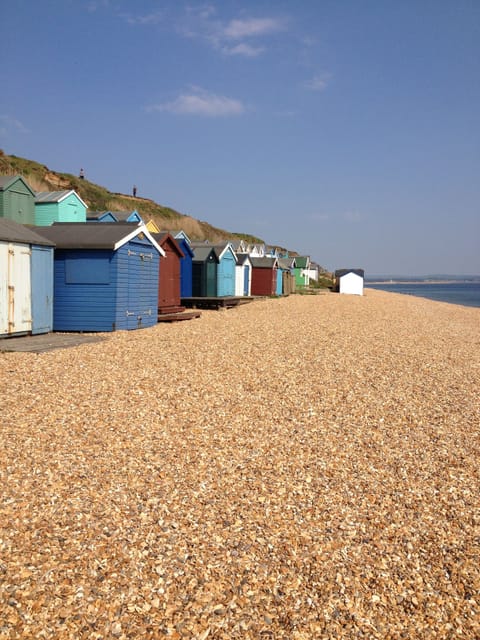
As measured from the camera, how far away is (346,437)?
7.11m

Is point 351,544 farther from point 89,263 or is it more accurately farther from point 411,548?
point 89,263

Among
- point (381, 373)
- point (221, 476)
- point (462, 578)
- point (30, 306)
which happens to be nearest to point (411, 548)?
point (462, 578)

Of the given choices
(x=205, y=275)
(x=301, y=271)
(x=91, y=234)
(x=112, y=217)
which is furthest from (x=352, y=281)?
(x=91, y=234)

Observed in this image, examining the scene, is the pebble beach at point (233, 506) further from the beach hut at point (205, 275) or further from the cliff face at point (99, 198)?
the cliff face at point (99, 198)

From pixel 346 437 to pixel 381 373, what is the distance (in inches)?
187

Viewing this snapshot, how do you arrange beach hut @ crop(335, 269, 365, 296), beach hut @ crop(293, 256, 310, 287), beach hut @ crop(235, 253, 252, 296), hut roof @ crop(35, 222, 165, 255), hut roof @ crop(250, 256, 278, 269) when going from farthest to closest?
beach hut @ crop(293, 256, 310, 287)
beach hut @ crop(335, 269, 365, 296)
hut roof @ crop(250, 256, 278, 269)
beach hut @ crop(235, 253, 252, 296)
hut roof @ crop(35, 222, 165, 255)

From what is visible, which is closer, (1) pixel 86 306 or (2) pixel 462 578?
(2) pixel 462 578

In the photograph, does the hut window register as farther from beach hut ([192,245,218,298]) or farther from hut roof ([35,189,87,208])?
beach hut ([192,245,218,298])

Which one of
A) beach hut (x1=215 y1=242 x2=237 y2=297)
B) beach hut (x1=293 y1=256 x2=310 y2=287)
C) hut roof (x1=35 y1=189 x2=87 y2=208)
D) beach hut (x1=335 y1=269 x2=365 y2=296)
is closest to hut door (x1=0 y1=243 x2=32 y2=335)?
hut roof (x1=35 y1=189 x2=87 y2=208)

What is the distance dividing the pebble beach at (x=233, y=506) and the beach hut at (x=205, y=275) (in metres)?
20.5

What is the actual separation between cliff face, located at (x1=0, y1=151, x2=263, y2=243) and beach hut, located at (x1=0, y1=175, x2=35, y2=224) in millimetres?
24536

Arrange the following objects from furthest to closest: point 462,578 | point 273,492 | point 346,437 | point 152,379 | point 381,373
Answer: point 381,373, point 152,379, point 346,437, point 273,492, point 462,578

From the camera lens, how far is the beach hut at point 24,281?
43.8 ft

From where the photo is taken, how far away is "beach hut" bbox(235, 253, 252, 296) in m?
37.6
